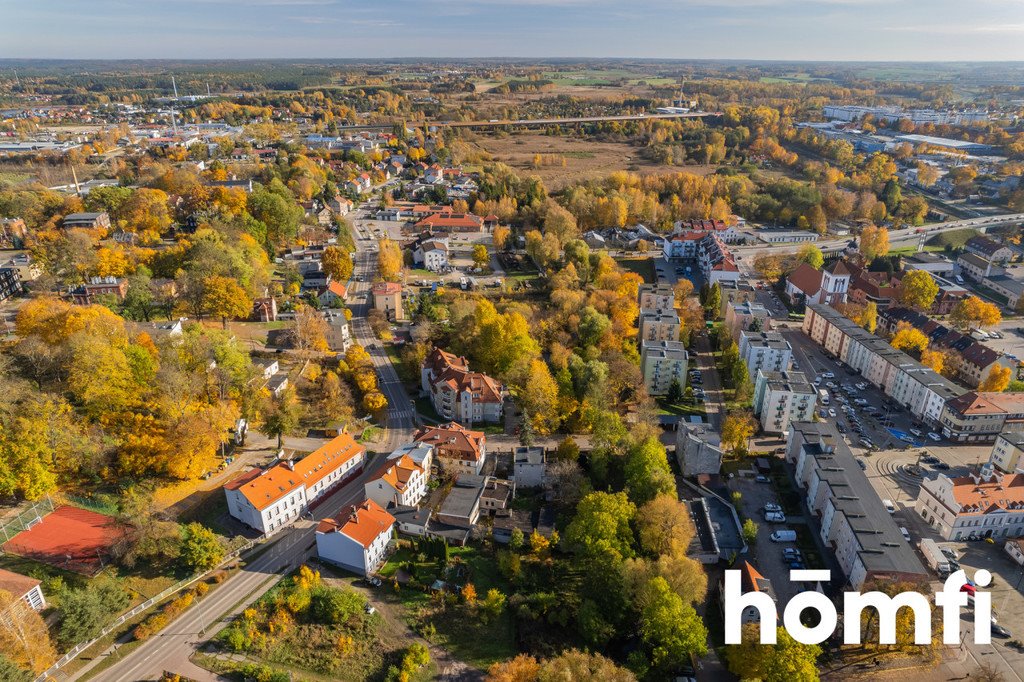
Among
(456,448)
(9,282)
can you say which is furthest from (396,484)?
(9,282)

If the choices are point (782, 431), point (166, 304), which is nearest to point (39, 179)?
point (166, 304)

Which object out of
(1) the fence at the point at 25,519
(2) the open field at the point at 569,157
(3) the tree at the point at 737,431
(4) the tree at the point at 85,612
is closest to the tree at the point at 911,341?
(3) the tree at the point at 737,431

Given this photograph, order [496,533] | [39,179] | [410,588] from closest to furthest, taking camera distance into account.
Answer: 1. [410,588]
2. [496,533]
3. [39,179]

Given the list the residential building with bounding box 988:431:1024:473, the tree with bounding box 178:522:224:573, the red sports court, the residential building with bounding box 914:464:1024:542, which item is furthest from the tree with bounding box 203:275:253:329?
the residential building with bounding box 988:431:1024:473

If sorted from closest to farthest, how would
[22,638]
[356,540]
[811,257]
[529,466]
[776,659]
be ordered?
1. [22,638]
2. [776,659]
3. [356,540]
4. [529,466]
5. [811,257]

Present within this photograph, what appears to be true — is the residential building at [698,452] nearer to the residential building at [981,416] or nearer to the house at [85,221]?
the residential building at [981,416]

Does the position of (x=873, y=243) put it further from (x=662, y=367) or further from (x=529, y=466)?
(x=529, y=466)

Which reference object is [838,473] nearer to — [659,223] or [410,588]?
[410,588]
